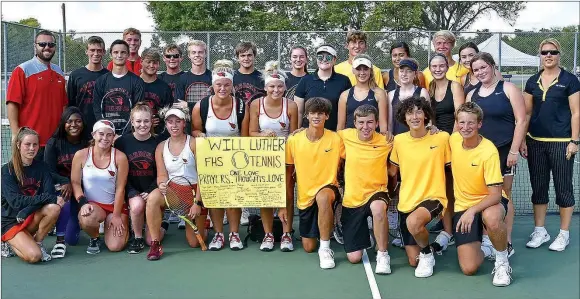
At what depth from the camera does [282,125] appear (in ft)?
18.9

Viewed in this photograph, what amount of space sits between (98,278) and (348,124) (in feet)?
8.59

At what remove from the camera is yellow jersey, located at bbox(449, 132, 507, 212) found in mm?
4742

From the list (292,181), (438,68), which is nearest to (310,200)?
(292,181)

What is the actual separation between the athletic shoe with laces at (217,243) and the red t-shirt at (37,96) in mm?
2111

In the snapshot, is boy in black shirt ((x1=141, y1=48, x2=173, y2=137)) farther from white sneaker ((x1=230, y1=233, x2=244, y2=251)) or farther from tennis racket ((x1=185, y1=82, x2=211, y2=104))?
white sneaker ((x1=230, y1=233, x2=244, y2=251))

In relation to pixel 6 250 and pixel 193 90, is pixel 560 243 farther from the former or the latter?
pixel 6 250

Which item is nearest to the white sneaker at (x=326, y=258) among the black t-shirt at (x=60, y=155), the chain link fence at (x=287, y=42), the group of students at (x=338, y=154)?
the group of students at (x=338, y=154)

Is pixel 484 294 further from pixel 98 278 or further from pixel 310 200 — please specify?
pixel 98 278

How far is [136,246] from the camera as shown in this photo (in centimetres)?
559

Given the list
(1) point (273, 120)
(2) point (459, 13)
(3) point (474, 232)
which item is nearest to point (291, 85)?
(1) point (273, 120)

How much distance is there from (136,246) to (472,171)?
3121 mm

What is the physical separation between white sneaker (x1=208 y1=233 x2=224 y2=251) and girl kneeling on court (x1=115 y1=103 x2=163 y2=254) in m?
0.65

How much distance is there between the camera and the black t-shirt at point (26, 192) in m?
5.32

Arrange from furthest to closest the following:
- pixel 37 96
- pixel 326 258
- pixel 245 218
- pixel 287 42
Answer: pixel 287 42, pixel 245 218, pixel 37 96, pixel 326 258
